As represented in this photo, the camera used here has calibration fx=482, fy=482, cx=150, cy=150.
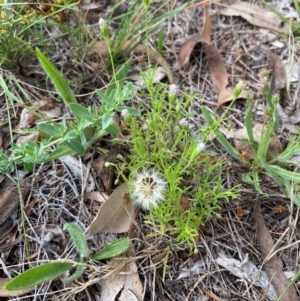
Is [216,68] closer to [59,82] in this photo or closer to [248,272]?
[59,82]

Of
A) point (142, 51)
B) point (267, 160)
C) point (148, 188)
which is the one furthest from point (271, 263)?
point (142, 51)

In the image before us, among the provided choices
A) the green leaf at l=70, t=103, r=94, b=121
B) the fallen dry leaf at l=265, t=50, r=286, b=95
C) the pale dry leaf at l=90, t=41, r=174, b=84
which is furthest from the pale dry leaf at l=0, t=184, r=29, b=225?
the fallen dry leaf at l=265, t=50, r=286, b=95

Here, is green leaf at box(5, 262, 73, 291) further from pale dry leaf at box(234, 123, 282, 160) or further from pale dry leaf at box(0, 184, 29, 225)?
pale dry leaf at box(234, 123, 282, 160)

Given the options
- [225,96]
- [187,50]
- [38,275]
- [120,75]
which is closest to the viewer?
[38,275]

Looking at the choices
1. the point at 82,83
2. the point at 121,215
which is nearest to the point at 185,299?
the point at 121,215

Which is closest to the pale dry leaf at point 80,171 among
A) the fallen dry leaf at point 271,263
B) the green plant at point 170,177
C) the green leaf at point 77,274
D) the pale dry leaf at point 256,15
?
the green plant at point 170,177

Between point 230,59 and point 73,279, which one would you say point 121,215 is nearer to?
point 73,279

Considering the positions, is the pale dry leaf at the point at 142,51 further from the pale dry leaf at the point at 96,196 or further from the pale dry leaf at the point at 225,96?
the pale dry leaf at the point at 96,196
